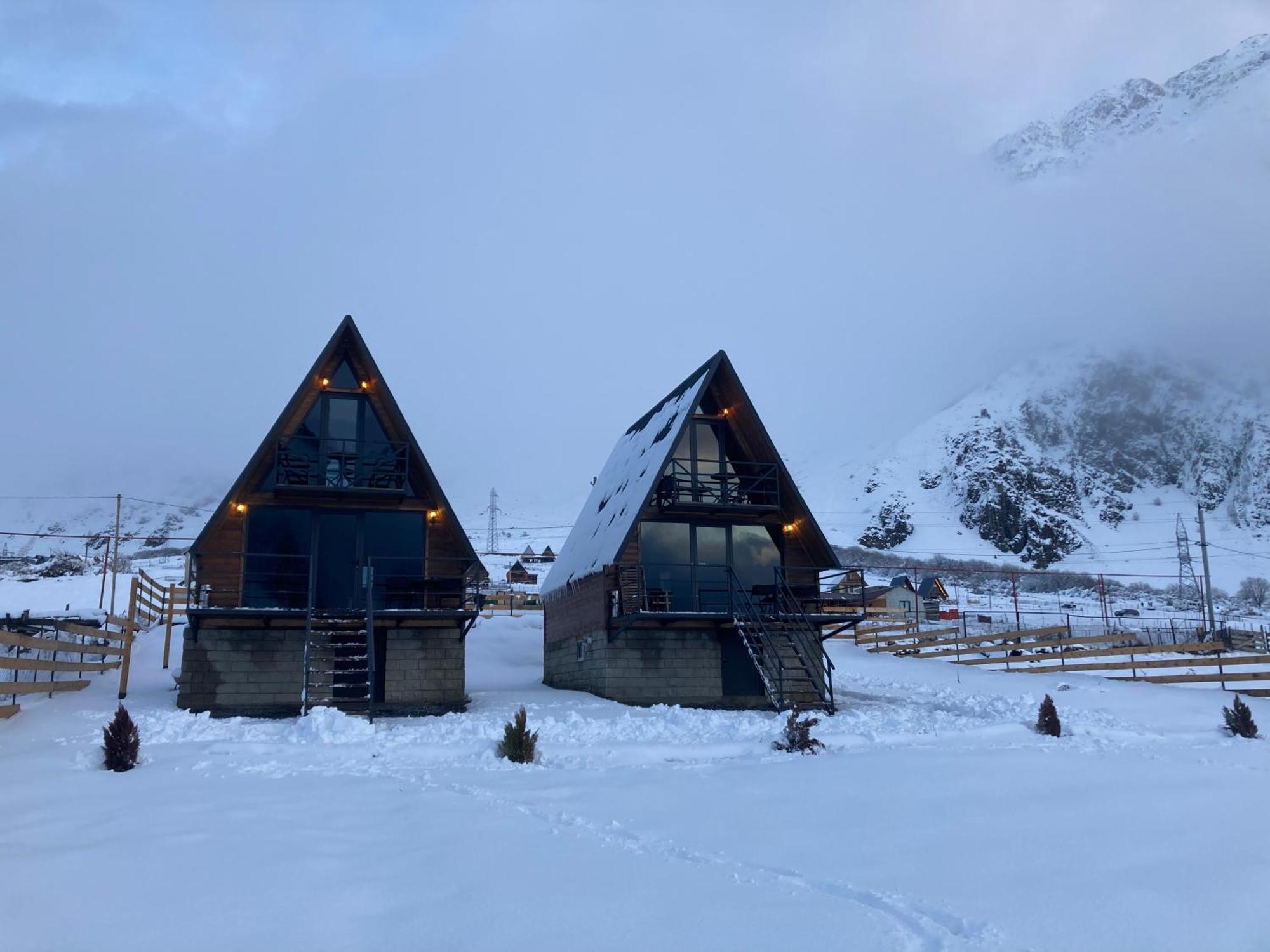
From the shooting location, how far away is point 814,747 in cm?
1424

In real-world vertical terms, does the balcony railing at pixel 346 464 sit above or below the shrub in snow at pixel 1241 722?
above

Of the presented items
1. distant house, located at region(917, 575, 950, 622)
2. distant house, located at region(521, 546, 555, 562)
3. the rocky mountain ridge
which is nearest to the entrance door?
distant house, located at region(521, 546, 555, 562)

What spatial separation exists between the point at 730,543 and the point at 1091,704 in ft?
29.2

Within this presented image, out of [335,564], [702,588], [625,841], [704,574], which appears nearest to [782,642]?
[702,588]

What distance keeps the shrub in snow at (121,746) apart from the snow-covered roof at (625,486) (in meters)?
11.9

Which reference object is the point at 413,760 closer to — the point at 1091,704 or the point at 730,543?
the point at 730,543

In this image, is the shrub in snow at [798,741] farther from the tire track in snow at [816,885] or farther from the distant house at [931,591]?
the distant house at [931,591]

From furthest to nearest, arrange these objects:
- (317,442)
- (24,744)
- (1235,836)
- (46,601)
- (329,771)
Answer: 1. (46,601)
2. (317,442)
3. (24,744)
4. (329,771)
5. (1235,836)

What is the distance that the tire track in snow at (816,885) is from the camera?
5871 mm

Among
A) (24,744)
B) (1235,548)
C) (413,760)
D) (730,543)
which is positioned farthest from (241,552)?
(1235,548)

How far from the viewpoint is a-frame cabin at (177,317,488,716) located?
20516 millimetres

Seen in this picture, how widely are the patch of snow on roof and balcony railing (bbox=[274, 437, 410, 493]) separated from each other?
17.2ft

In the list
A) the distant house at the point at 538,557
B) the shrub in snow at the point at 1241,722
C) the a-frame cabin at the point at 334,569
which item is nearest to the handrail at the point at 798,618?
the a-frame cabin at the point at 334,569

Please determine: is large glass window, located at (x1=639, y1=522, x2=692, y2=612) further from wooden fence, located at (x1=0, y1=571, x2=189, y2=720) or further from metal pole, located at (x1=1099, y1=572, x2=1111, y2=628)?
metal pole, located at (x1=1099, y1=572, x2=1111, y2=628)
